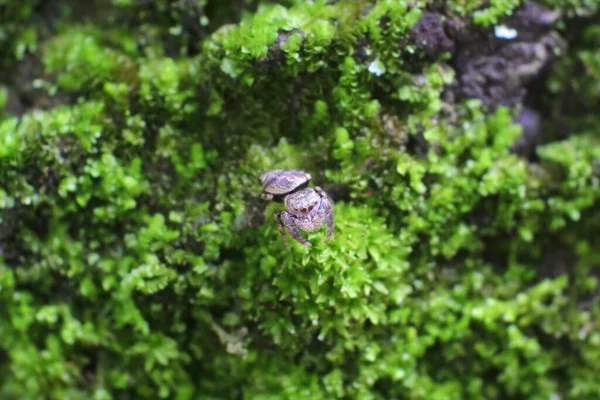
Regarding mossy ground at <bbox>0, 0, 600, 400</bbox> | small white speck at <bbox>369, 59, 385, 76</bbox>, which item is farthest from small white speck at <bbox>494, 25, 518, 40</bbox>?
small white speck at <bbox>369, 59, 385, 76</bbox>

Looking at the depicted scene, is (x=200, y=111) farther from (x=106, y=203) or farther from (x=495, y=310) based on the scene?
(x=495, y=310)

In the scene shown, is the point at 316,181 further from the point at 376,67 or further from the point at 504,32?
the point at 504,32

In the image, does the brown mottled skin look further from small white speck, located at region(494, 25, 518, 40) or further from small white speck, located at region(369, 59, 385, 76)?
small white speck, located at region(494, 25, 518, 40)

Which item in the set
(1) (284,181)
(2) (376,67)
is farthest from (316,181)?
(2) (376,67)

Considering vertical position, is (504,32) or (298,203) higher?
(504,32)

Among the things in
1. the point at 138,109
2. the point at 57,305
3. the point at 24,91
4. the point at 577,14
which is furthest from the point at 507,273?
the point at 24,91

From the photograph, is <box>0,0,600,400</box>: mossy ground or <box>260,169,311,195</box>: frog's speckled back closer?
<box>260,169,311,195</box>: frog's speckled back
